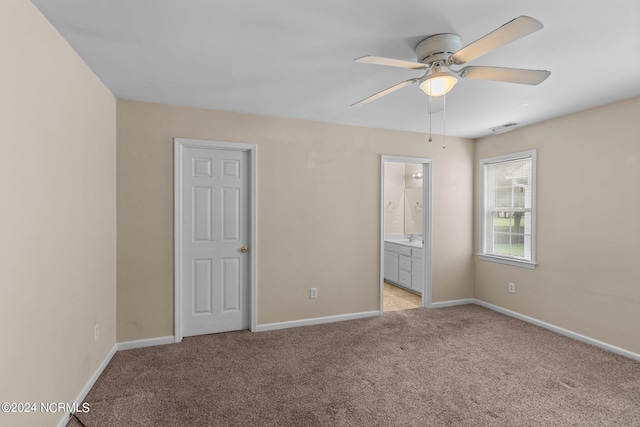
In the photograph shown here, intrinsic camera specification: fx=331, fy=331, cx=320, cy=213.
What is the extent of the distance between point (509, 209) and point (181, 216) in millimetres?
4008

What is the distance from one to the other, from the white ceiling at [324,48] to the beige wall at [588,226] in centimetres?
36

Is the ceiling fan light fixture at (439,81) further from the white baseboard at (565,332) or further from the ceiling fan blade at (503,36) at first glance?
the white baseboard at (565,332)

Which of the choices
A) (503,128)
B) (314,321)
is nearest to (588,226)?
(503,128)

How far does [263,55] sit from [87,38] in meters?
1.05

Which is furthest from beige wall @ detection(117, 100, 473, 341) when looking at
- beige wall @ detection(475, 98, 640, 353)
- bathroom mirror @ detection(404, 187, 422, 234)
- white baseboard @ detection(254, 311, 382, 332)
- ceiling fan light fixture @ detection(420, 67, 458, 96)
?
ceiling fan light fixture @ detection(420, 67, 458, 96)

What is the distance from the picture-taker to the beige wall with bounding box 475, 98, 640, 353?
10.0ft

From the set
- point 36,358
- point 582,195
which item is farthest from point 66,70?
point 582,195

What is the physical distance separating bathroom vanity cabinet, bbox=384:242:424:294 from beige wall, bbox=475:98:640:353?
4.22ft

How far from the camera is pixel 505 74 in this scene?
189 centimetres

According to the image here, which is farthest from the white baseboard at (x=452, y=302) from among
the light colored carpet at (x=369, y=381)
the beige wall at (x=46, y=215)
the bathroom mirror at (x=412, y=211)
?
the beige wall at (x=46, y=215)

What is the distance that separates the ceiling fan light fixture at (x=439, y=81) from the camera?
1951 mm

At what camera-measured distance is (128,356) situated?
3012mm

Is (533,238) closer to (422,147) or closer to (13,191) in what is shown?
(422,147)

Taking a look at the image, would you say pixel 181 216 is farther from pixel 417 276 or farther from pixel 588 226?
pixel 588 226
